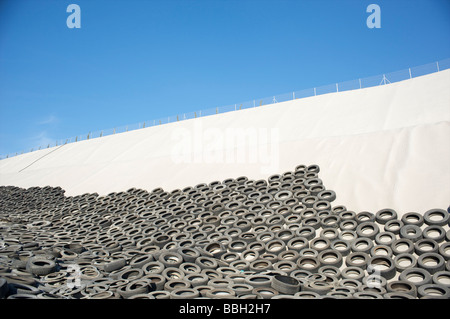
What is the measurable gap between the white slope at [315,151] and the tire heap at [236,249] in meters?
2.28

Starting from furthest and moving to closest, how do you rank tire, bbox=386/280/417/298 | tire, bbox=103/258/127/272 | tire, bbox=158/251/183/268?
tire, bbox=103/258/127/272, tire, bbox=158/251/183/268, tire, bbox=386/280/417/298

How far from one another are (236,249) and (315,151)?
511 inches

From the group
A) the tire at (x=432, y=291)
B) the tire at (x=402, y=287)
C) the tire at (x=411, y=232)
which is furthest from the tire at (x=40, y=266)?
the tire at (x=411, y=232)

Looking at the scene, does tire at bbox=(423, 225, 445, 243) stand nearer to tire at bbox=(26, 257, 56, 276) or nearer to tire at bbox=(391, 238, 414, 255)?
tire at bbox=(391, 238, 414, 255)

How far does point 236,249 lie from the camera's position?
15531mm

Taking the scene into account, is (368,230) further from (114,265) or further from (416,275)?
(114,265)

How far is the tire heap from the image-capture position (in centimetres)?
1083

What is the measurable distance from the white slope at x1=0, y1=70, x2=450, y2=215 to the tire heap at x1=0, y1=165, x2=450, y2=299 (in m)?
2.28

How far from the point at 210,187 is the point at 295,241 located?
9542 millimetres

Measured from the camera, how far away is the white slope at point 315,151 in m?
19.2

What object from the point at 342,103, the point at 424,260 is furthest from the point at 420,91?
the point at 424,260

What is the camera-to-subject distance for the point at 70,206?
26828mm

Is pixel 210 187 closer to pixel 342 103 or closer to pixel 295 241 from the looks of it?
pixel 295 241

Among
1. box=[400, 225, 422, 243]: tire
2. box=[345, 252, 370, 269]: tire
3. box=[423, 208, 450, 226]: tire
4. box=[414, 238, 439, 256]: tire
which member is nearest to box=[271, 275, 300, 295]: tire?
box=[345, 252, 370, 269]: tire
